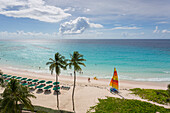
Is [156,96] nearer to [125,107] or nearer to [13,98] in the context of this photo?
[125,107]

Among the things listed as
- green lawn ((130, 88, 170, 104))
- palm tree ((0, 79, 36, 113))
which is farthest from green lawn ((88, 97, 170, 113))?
palm tree ((0, 79, 36, 113))

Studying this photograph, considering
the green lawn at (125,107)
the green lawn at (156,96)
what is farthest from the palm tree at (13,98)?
the green lawn at (156,96)

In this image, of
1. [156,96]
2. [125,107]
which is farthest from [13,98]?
[156,96]

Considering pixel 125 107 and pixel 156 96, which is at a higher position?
pixel 156 96

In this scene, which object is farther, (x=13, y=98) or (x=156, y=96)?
(x=156, y=96)

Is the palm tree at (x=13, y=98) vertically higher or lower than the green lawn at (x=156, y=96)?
higher

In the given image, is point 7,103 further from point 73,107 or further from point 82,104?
point 82,104

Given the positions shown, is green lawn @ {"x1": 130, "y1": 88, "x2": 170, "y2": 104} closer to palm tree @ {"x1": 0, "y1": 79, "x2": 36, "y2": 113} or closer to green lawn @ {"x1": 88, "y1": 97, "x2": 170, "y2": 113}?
green lawn @ {"x1": 88, "y1": 97, "x2": 170, "y2": 113}

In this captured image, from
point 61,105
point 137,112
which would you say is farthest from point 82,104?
point 137,112

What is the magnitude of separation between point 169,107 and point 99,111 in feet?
45.0

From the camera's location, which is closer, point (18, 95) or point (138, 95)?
point (18, 95)

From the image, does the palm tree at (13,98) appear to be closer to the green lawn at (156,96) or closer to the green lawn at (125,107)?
the green lawn at (125,107)

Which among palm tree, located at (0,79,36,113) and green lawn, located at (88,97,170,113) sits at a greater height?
palm tree, located at (0,79,36,113)

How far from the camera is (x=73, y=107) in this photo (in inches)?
790
